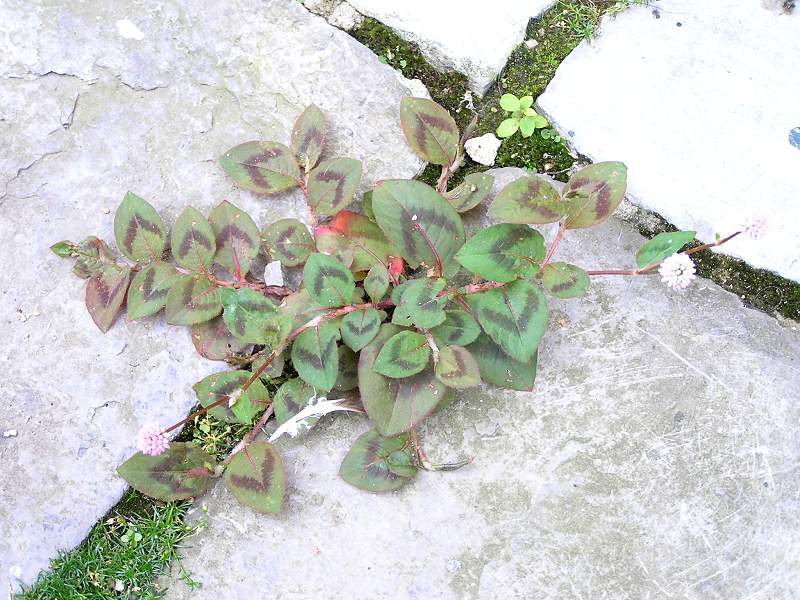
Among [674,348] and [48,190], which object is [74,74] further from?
[674,348]

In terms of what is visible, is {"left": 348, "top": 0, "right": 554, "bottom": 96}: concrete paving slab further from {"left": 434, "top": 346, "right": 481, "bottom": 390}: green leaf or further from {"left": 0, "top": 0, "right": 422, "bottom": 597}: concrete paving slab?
{"left": 434, "top": 346, "right": 481, "bottom": 390}: green leaf

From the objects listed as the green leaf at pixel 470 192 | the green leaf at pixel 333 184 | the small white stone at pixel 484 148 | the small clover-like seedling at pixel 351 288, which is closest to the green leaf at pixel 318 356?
the small clover-like seedling at pixel 351 288

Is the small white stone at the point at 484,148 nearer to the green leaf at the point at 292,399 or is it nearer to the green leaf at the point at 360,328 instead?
the green leaf at the point at 360,328

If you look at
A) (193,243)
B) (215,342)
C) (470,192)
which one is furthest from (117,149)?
(470,192)

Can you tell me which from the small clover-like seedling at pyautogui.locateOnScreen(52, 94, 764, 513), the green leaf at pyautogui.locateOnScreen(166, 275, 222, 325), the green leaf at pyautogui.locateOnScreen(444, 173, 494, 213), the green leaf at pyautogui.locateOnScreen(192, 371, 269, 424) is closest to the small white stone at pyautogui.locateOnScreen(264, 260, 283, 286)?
the small clover-like seedling at pyautogui.locateOnScreen(52, 94, 764, 513)

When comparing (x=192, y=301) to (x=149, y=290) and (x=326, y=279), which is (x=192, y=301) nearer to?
(x=149, y=290)

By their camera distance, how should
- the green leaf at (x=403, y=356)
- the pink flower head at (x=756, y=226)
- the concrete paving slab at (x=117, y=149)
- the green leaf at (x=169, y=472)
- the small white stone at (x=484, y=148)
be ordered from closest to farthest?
1. the pink flower head at (x=756, y=226)
2. the green leaf at (x=403, y=356)
3. the green leaf at (x=169, y=472)
4. the concrete paving slab at (x=117, y=149)
5. the small white stone at (x=484, y=148)
